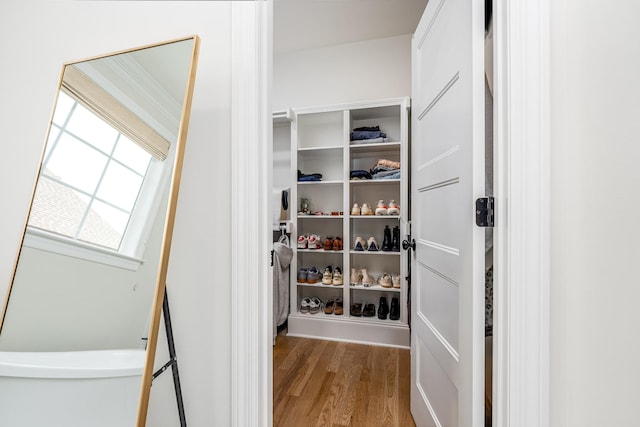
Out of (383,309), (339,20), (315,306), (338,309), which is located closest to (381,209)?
(383,309)

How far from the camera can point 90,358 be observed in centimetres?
73

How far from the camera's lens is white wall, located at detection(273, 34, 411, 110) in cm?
244

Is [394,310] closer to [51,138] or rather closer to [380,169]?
[380,169]

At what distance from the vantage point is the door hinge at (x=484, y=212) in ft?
2.38

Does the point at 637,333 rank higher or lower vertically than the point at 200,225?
lower

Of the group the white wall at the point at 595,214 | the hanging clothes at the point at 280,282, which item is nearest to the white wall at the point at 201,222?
the white wall at the point at 595,214

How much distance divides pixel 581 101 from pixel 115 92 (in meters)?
1.29

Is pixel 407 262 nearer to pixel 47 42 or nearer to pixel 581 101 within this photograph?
pixel 581 101

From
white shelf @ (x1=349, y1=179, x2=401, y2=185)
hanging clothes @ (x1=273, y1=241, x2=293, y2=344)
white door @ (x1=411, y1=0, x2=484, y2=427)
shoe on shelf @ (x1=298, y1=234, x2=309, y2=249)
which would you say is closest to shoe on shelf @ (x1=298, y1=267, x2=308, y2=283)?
hanging clothes @ (x1=273, y1=241, x2=293, y2=344)

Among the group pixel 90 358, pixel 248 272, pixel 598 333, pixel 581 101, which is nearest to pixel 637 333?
pixel 598 333

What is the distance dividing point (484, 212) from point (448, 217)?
247 millimetres

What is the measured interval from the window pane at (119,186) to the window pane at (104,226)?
0.03 metres

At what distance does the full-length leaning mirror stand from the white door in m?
0.85

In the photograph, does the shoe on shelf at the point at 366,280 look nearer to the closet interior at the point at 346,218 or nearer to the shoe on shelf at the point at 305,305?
the closet interior at the point at 346,218
